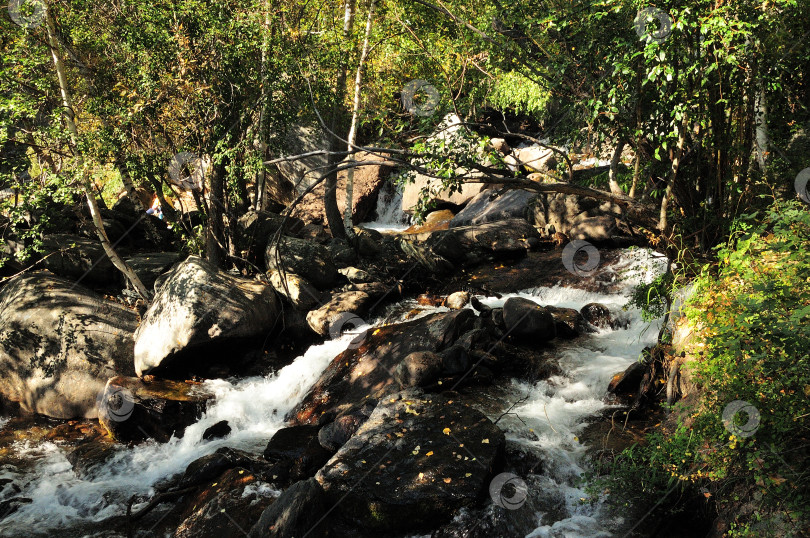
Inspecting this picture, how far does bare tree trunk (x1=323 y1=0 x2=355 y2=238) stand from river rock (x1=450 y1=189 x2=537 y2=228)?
3453 mm

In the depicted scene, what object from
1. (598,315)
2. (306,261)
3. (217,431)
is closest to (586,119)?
(598,315)

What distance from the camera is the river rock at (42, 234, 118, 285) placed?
39.9 ft

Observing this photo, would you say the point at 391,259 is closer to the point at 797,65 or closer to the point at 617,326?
the point at 617,326

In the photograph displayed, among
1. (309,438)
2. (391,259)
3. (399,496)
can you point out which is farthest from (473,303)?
(399,496)

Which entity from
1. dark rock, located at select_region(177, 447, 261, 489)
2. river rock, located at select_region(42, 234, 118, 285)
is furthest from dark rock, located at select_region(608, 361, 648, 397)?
river rock, located at select_region(42, 234, 118, 285)

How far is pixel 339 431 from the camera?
6996 mm

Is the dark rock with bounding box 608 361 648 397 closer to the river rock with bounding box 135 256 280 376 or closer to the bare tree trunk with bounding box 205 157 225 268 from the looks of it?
the river rock with bounding box 135 256 280 376

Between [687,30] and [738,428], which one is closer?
[738,428]

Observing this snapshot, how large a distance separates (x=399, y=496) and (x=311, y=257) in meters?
7.41

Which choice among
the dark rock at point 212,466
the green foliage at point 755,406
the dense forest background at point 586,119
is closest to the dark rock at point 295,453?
the dark rock at point 212,466

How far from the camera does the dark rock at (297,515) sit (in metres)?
5.38

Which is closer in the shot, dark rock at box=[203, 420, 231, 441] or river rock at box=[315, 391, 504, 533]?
river rock at box=[315, 391, 504, 533]

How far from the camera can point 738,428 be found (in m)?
4.37

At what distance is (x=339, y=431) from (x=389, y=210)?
1272 centimetres
